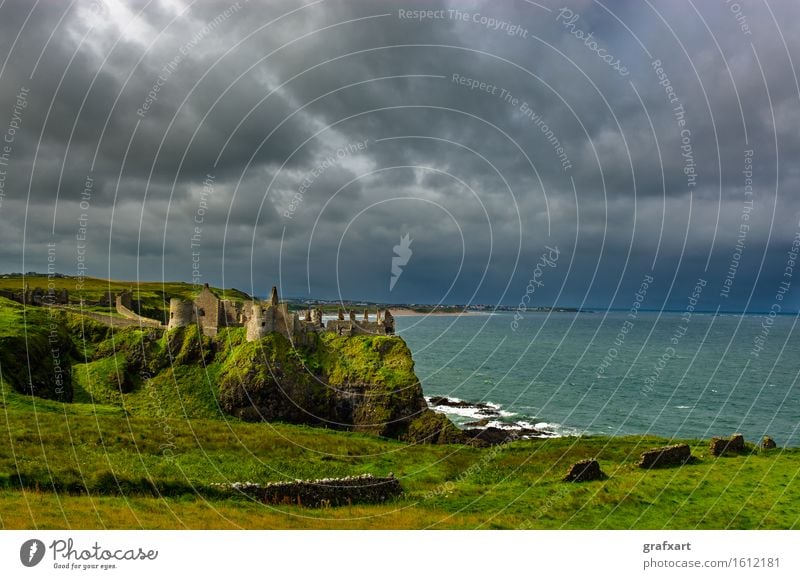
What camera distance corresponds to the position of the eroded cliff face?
54156 millimetres

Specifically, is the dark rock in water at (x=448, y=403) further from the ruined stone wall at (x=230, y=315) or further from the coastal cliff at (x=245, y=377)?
the ruined stone wall at (x=230, y=315)

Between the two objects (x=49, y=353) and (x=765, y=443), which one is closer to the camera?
(x=765, y=443)

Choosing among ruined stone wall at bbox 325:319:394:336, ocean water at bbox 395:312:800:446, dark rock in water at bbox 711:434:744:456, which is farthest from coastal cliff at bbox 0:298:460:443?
dark rock in water at bbox 711:434:744:456

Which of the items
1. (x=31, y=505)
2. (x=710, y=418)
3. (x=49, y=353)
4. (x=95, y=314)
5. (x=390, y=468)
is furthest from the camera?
(x=710, y=418)

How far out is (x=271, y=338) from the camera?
5731cm

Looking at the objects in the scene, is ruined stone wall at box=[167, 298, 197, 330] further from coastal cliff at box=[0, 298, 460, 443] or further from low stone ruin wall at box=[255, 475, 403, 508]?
low stone ruin wall at box=[255, 475, 403, 508]

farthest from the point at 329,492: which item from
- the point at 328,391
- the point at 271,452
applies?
the point at 328,391

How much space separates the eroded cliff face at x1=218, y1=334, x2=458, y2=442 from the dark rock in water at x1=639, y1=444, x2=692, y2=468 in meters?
24.9

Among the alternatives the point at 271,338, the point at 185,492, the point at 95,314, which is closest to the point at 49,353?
the point at 95,314

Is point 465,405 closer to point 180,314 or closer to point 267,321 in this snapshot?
point 267,321

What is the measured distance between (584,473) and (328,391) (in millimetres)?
34725

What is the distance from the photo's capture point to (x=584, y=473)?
29297 mm

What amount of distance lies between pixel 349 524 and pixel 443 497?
8.16m

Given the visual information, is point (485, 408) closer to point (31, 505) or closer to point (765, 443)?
point (765, 443)
